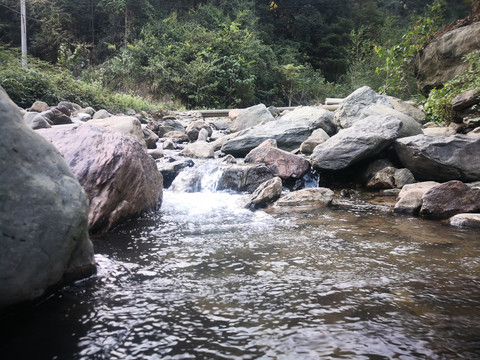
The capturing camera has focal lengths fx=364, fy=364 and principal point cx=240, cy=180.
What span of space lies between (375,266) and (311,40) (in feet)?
97.1

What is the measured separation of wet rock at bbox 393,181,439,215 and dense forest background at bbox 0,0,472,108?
37.0ft

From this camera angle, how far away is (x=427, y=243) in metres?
3.76

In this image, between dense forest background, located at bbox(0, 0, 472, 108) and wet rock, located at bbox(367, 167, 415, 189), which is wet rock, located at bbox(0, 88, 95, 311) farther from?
dense forest background, located at bbox(0, 0, 472, 108)

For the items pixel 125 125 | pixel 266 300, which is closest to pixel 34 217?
pixel 266 300

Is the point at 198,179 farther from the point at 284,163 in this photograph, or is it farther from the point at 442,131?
the point at 442,131

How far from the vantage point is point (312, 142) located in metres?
7.95

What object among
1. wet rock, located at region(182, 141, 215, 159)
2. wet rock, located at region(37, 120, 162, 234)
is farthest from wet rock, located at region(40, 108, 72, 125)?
wet rock, located at region(37, 120, 162, 234)

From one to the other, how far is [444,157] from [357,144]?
1348 mm

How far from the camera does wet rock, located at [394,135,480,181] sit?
17.7ft

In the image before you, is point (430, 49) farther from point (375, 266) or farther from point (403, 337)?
point (403, 337)

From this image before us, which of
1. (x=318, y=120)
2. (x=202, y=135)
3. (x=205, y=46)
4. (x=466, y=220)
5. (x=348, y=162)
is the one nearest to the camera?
(x=466, y=220)

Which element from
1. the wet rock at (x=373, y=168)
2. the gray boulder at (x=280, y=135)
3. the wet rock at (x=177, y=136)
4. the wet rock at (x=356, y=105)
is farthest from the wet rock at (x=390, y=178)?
the wet rock at (x=177, y=136)

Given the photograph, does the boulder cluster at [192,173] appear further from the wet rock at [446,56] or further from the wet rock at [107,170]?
the wet rock at [446,56]

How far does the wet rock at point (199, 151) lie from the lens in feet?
27.9
